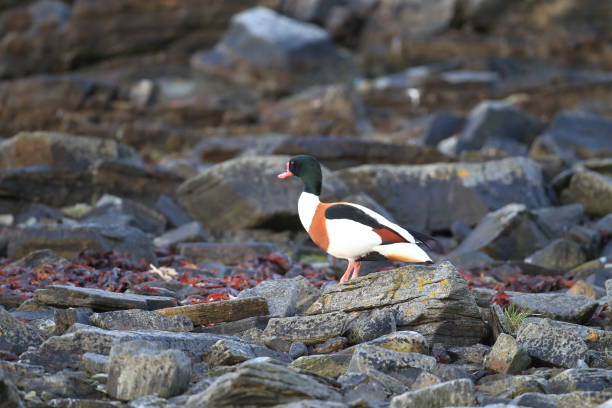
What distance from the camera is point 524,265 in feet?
44.2

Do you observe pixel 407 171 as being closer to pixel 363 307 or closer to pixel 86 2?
pixel 363 307

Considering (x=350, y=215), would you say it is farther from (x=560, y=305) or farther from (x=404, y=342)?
(x=560, y=305)

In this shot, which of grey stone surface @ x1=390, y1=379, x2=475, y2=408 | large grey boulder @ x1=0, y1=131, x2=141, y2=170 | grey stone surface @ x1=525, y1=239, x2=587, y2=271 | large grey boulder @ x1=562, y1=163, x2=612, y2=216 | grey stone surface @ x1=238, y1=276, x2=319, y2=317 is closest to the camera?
grey stone surface @ x1=390, y1=379, x2=475, y2=408

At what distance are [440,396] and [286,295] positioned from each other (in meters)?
2.85

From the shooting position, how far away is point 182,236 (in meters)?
15.1

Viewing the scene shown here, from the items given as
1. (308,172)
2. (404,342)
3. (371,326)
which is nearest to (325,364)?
(404,342)

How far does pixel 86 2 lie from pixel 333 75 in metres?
12.9

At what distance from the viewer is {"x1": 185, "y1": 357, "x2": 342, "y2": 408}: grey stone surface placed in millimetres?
5785

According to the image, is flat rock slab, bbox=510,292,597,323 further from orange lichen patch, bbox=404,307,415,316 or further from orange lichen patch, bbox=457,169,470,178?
orange lichen patch, bbox=457,169,470,178

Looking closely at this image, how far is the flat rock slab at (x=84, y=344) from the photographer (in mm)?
6945

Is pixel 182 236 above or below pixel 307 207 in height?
below

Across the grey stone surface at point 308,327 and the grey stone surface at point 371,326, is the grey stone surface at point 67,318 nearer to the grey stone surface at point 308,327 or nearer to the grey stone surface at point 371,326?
the grey stone surface at point 308,327

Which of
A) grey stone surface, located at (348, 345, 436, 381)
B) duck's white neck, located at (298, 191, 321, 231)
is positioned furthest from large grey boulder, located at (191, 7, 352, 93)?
grey stone surface, located at (348, 345, 436, 381)

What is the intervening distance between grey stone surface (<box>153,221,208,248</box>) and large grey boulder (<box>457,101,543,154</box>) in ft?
37.5
